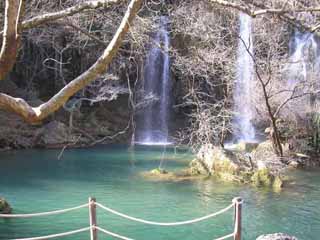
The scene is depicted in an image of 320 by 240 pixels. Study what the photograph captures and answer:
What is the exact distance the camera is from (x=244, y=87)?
19016 millimetres

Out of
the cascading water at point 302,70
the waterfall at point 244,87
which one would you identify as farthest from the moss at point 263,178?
the waterfall at point 244,87

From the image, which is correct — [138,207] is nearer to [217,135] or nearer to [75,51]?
[217,135]

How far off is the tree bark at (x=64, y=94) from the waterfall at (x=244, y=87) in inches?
484

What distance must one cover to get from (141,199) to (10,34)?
7.12m

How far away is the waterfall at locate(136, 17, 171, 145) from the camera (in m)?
25.2

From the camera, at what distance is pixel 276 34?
51.8 ft

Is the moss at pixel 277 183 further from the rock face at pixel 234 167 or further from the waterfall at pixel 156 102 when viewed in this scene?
the waterfall at pixel 156 102

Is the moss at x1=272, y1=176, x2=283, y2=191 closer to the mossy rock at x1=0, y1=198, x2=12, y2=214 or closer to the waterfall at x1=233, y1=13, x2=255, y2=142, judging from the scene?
the waterfall at x1=233, y1=13, x2=255, y2=142

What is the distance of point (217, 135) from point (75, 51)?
439 inches

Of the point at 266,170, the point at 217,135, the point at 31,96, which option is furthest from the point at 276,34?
the point at 31,96

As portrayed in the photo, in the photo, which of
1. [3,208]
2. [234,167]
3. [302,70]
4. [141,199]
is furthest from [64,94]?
[302,70]

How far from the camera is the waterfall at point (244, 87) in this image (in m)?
18.1

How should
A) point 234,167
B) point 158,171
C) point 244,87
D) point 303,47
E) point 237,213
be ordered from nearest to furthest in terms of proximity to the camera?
point 237,213 → point 234,167 → point 158,171 → point 244,87 → point 303,47

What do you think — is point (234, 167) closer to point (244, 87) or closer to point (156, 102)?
point (244, 87)
